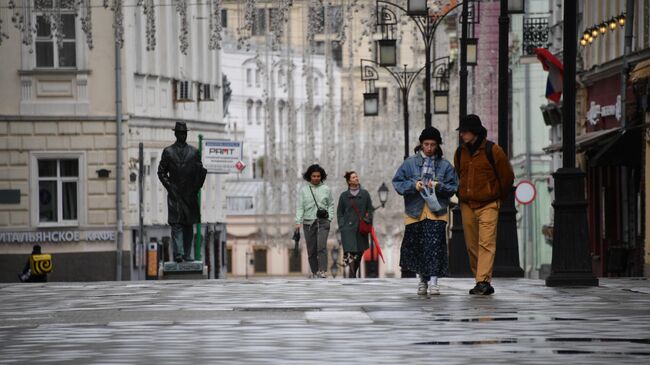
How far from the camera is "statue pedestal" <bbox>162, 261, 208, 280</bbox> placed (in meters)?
30.1

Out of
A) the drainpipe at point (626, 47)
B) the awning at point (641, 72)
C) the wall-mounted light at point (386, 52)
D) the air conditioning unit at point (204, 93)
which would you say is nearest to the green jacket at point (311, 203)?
the awning at point (641, 72)

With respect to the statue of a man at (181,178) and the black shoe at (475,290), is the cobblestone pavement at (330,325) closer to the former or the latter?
the black shoe at (475,290)

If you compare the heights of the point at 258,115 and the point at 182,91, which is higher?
the point at 258,115

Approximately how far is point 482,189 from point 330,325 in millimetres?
5206

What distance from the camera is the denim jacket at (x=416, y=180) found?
20562mm

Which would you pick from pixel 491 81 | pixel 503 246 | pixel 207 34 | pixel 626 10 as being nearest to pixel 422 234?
pixel 503 246

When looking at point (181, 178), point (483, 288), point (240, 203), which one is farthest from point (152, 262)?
point (240, 203)

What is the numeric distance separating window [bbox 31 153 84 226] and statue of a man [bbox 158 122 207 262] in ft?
90.6

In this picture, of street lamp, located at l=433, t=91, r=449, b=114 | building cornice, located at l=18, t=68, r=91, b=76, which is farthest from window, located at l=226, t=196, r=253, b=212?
street lamp, located at l=433, t=91, r=449, b=114

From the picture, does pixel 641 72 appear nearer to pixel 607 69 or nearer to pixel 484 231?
pixel 607 69

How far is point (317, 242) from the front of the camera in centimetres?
3027

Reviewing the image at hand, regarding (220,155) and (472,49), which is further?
(472,49)

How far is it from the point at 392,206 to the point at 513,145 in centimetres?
4691

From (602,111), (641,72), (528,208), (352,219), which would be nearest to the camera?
(352,219)
